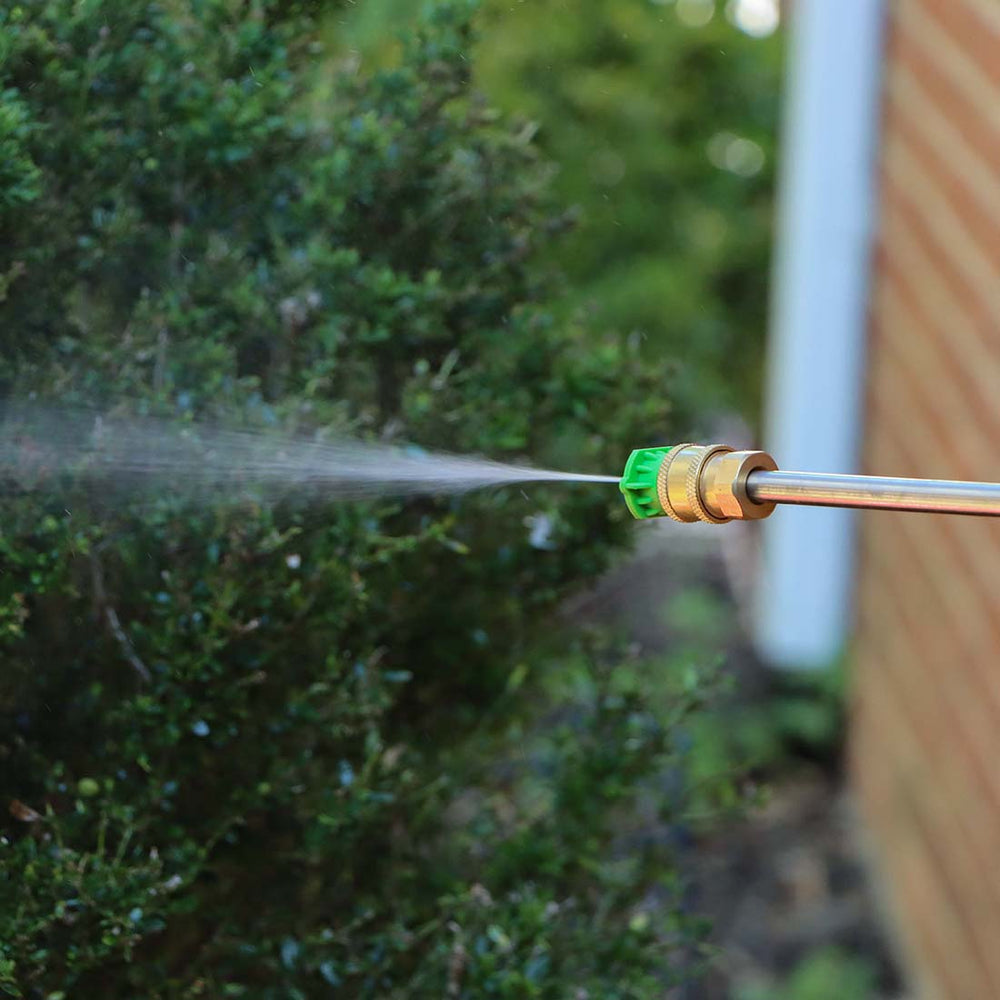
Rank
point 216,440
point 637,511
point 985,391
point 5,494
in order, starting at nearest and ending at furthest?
1. point 637,511
2. point 5,494
3. point 216,440
4. point 985,391

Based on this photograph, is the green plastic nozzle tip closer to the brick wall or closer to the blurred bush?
the brick wall

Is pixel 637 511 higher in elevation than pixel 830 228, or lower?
lower

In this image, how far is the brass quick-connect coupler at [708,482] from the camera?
1.32 m

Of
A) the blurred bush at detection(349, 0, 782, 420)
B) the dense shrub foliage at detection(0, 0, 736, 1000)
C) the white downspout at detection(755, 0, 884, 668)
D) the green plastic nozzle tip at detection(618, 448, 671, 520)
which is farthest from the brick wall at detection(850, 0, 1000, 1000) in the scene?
the blurred bush at detection(349, 0, 782, 420)

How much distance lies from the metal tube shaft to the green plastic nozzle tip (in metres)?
0.13

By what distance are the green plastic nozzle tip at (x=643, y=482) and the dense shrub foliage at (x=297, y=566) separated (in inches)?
16.6

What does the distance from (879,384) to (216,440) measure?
3539mm

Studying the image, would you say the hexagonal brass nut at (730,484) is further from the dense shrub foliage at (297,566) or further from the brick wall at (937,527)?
the brick wall at (937,527)

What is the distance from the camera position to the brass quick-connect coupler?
52.1 inches

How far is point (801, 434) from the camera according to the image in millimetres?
5176

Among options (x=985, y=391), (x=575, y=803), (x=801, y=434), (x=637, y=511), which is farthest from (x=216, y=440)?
(x=801, y=434)

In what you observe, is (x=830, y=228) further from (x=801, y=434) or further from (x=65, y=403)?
(x=65, y=403)

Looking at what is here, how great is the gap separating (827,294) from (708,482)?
3954 mm

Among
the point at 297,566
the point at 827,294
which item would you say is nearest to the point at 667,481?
the point at 297,566
